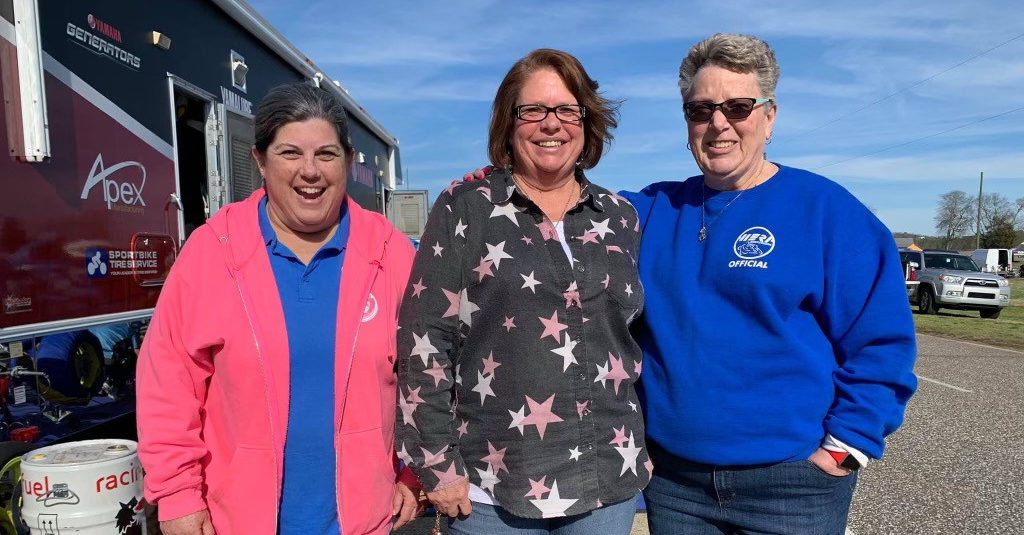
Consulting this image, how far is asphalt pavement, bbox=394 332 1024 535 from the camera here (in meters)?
4.18

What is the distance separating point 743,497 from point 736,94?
115 centimetres

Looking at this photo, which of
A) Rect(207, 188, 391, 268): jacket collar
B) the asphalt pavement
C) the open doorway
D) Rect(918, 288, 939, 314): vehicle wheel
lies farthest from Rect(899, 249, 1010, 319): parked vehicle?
Rect(207, 188, 391, 268): jacket collar

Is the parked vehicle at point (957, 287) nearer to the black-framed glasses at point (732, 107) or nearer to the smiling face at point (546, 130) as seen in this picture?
the black-framed glasses at point (732, 107)

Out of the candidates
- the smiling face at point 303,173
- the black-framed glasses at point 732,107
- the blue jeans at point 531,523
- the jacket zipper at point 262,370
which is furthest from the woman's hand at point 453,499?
the black-framed glasses at point 732,107

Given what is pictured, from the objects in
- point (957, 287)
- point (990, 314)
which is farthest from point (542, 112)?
point (990, 314)

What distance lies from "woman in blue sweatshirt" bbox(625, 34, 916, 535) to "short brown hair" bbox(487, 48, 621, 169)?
300 mm

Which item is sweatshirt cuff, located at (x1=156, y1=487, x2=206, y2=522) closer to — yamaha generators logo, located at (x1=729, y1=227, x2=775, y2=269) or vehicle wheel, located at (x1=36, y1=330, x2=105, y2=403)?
vehicle wheel, located at (x1=36, y1=330, x2=105, y2=403)

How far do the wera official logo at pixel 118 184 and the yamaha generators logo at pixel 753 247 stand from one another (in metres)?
2.64

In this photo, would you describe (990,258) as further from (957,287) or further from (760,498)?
(760,498)

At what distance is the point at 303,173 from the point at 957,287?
1951cm

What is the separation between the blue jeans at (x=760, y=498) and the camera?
1.90 meters

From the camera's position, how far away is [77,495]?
88.0 inches

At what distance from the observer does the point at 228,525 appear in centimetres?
190

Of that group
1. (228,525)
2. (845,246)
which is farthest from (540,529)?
(845,246)
